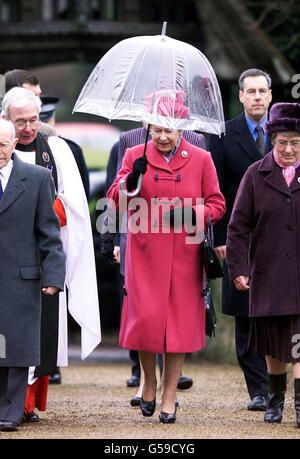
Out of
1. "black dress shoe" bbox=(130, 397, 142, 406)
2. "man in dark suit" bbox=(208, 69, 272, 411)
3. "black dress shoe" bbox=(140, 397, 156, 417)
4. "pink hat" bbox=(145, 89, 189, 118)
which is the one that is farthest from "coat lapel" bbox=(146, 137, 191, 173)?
"black dress shoe" bbox=(130, 397, 142, 406)

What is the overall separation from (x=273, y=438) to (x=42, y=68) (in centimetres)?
953

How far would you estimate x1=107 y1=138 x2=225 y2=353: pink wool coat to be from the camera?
719 cm

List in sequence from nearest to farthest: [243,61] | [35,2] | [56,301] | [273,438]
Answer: [273,438] < [56,301] < [243,61] < [35,2]

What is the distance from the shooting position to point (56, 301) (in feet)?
25.0

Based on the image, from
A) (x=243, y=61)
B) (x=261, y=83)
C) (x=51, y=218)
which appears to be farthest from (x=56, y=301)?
(x=243, y=61)

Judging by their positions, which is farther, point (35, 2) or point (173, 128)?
point (35, 2)

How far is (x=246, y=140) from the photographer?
8.51m

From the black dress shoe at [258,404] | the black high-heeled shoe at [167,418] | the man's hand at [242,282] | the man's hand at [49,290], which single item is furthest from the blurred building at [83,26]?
the man's hand at [49,290]

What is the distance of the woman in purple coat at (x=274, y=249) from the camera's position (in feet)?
23.9

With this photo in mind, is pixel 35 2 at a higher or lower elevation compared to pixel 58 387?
higher

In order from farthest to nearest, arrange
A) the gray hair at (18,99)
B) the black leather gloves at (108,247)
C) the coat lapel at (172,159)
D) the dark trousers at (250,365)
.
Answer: the black leather gloves at (108,247), the dark trousers at (250,365), the gray hair at (18,99), the coat lapel at (172,159)

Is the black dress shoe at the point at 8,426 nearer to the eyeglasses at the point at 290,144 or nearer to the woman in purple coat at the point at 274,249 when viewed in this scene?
the woman in purple coat at the point at 274,249

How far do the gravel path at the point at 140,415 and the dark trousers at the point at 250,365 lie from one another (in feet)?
0.51

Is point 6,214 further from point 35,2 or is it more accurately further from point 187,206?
point 35,2
